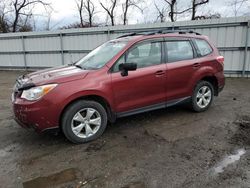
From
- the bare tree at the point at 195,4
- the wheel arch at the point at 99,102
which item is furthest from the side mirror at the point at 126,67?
the bare tree at the point at 195,4

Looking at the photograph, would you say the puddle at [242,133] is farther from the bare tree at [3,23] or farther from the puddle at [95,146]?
the bare tree at [3,23]

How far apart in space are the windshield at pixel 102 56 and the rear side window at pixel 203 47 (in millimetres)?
1731

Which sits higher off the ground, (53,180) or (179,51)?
(179,51)

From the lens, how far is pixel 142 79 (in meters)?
4.44

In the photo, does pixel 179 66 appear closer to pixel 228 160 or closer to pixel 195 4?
pixel 228 160

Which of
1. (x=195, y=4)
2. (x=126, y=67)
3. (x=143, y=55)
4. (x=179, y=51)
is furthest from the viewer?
(x=195, y=4)

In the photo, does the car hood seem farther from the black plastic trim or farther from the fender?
the fender

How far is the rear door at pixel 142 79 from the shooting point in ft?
14.0

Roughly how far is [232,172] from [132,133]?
1839 mm

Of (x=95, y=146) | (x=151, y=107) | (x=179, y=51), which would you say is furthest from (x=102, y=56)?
(x=95, y=146)

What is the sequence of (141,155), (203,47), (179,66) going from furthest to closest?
1. (203,47)
2. (179,66)
3. (141,155)

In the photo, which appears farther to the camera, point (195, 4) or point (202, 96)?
point (195, 4)

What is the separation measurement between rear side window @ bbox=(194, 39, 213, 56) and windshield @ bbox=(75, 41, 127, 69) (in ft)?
5.68

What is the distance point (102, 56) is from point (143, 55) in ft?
2.55
